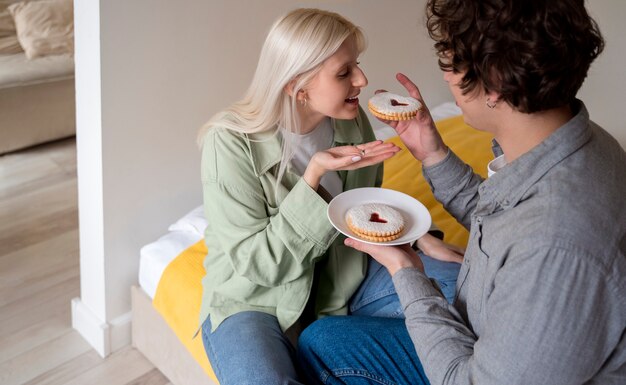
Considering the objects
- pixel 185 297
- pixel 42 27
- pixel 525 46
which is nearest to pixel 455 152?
pixel 185 297

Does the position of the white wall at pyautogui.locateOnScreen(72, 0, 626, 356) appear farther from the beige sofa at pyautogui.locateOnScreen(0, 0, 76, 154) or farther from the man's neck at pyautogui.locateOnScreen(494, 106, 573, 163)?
the beige sofa at pyautogui.locateOnScreen(0, 0, 76, 154)

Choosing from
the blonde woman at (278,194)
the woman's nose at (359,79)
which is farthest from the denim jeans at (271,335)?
the woman's nose at (359,79)

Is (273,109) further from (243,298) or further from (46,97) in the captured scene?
(46,97)

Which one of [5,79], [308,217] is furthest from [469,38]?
[5,79]

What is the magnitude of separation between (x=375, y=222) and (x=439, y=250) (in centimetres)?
33

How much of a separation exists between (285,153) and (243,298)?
14.3 inches

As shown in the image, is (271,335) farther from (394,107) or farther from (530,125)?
(530,125)

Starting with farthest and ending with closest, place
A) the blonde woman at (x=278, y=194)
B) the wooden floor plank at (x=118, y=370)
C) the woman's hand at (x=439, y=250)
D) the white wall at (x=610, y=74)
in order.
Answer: the white wall at (x=610, y=74) → the wooden floor plank at (x=118, y=370) → the woman's hand at (x=439, y=250) → the blonde woman at (x=278, y=194)

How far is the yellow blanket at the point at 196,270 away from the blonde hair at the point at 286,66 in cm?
48

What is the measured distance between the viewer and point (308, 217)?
1.50m

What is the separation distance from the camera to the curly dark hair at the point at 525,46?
104 centimetres

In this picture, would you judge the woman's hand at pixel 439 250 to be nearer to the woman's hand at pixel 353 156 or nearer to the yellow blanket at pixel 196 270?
the yellow blanket at pixel 196 270

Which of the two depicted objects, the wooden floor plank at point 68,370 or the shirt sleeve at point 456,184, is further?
the wooden floor plank at point 68,370

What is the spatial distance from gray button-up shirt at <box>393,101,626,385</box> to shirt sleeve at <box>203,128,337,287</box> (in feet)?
1.24
